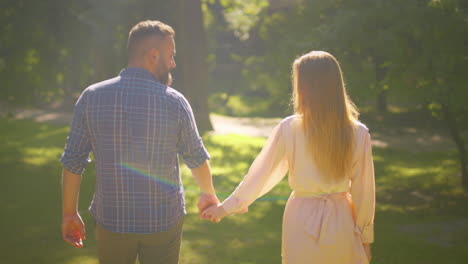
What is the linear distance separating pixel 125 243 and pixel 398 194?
8.13 m

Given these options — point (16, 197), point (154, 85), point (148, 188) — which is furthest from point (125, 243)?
point (16, 197)

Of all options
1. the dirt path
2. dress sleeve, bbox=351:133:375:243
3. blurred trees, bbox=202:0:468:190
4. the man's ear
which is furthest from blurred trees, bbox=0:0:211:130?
dress sleeve, bbox=351:133:375:243

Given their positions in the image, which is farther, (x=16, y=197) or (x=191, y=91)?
(x=191, y=91)

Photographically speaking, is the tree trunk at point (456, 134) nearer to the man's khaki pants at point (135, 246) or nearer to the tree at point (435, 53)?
the tree at point (435, 53)

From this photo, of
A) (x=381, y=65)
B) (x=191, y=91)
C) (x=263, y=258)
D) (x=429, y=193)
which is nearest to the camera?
(x=263, y=258)

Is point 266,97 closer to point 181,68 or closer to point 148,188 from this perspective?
point 181,68

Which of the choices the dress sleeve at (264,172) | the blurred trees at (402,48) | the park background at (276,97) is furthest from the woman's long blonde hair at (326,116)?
the blurred trees at (402,48)

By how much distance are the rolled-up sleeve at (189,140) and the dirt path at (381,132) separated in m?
14.1

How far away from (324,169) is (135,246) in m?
1.24

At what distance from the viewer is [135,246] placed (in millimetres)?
3000

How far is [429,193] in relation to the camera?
32.8 feet

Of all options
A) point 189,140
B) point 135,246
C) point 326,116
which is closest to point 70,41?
point 189,140

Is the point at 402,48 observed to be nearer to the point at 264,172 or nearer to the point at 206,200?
the point at 264,172

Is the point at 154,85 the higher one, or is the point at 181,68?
the point at 154,85
